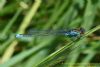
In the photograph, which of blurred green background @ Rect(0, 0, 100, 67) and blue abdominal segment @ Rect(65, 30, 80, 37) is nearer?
blue abdominal segment @ Rect(65, 30, 80, 37)

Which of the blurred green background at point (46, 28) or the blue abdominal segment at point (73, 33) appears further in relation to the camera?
the blurred green background at point (46, 28)

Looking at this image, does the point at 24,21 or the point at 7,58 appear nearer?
the point at 7,58

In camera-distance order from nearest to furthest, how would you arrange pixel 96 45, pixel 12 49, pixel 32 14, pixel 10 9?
pixel 96 45 < pixel 12 49 < pixel 32 14 < pixel 10 9

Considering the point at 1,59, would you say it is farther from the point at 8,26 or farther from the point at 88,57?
the point at 88,57

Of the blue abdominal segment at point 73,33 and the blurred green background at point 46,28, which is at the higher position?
the blurred green background at point 46,28

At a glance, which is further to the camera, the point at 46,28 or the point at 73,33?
the point at 46,28

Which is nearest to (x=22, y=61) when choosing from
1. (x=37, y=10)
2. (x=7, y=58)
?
(x=7, y=58)

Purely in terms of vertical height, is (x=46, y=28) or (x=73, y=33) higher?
(x=46, y=28)

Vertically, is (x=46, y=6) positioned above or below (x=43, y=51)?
above
